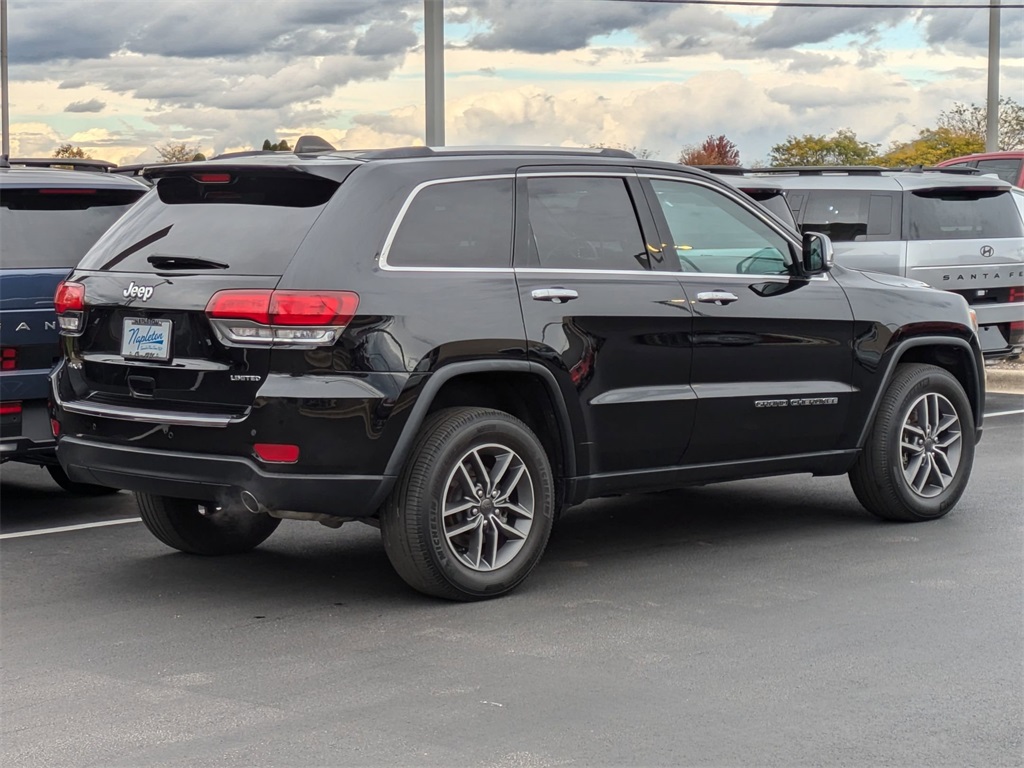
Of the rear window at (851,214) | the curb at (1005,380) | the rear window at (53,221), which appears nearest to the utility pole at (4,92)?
the rear window at (851,214)

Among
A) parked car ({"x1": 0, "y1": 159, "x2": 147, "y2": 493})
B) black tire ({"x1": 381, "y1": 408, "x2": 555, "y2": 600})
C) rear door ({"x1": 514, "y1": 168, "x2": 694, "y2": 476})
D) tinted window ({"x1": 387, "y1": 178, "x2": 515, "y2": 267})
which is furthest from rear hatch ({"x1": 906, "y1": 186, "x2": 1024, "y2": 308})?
black tire ({"x1": 381, "y1": 408, "x2": 555, "y2": 600})

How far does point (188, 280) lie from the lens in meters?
6.20

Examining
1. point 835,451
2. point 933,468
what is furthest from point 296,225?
point 933,468

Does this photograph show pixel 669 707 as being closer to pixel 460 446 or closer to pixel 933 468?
pixel 460 446

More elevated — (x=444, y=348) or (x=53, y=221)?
(x=53, y=221)

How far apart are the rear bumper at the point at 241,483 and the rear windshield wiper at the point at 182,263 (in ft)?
2.53

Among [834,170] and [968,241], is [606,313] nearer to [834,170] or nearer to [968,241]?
[834,170]

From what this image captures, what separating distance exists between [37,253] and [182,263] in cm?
220

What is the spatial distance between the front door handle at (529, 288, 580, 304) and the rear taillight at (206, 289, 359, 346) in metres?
0.89

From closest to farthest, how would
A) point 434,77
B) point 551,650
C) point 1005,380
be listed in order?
point 551,650 < point 434,77 < point 1005,380

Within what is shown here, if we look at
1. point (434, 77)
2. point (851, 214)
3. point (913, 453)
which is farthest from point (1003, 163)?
point (913, 453)

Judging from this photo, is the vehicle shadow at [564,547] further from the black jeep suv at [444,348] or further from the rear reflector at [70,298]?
the rear reflector at [70,298]

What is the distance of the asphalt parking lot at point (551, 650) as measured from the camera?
4.68 m

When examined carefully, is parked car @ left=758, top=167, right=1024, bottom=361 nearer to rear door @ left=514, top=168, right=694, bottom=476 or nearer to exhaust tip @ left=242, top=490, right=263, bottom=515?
rear door @ left=514, top=168, right=694, bottom=476
